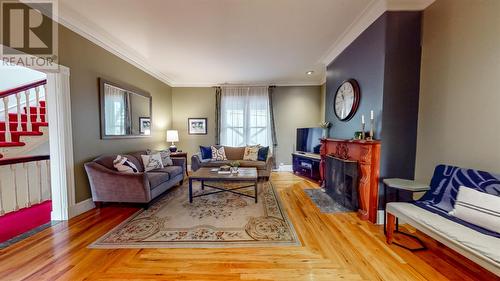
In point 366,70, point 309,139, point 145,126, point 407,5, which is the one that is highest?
point 407,5

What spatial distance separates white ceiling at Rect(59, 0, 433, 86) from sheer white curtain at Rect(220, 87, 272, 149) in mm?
1369

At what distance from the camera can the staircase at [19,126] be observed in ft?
9.36

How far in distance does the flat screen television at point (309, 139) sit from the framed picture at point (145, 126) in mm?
3867

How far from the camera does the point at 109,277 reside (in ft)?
5.23

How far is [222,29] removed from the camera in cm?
288

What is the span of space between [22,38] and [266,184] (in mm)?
4276

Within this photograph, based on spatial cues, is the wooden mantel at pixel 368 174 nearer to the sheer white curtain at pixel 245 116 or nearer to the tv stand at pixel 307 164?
the tv stand at pixel 307 164

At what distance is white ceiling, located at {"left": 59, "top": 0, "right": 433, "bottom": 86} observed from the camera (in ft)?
7.79

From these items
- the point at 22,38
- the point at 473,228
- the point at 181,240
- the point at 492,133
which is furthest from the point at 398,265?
the point at 22,38

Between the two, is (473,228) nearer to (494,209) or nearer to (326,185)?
(494,209)

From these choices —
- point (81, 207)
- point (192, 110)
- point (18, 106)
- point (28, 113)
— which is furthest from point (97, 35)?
point (192, 110)

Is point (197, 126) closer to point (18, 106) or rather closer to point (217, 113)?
point (217, 113)

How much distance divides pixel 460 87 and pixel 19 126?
591 centimetres

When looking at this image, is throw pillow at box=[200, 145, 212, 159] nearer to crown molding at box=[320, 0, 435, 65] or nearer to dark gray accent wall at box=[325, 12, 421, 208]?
crown molding at box=[320, 0, 435, 65]
